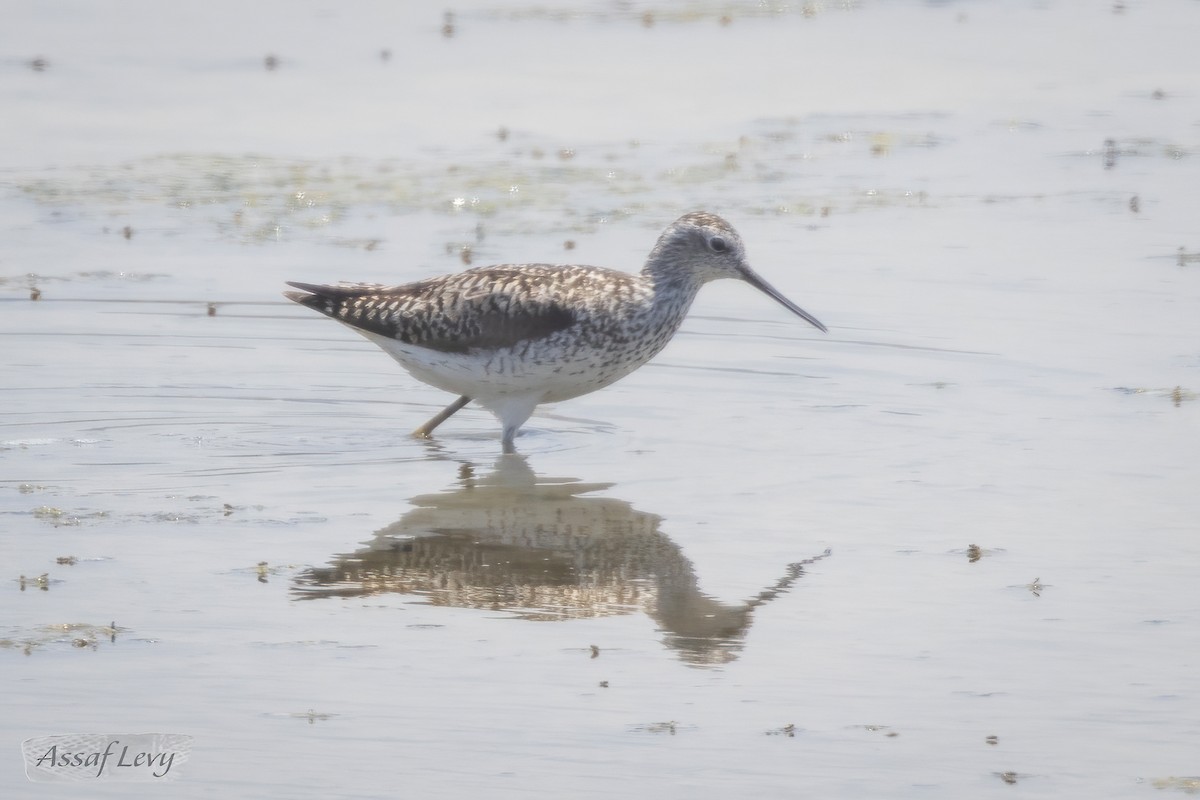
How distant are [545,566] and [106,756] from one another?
2374 millimetres

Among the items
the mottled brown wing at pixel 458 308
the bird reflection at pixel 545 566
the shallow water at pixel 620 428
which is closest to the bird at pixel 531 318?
the mottled brown wing at pixel 458 308

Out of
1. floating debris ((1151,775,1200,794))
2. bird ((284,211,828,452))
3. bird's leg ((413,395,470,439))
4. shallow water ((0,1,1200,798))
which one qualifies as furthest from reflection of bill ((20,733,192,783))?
bird's leg ((413,395,470,439))

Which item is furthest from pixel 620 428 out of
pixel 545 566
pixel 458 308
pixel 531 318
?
pixel 545 566

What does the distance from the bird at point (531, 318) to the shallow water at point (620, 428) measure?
378mm

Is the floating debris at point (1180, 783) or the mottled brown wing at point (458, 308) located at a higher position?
the mottled brown wing at point (458, 308)

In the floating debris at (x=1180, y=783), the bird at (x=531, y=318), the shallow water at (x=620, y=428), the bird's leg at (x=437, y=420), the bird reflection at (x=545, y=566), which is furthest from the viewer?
the bird's leg at (x=437, y=420)

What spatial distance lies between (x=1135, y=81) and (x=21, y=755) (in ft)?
45.8

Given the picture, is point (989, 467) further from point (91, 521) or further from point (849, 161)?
point (849, 161)

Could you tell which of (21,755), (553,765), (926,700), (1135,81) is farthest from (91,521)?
(1135,81)

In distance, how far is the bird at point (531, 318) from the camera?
9.51 meters

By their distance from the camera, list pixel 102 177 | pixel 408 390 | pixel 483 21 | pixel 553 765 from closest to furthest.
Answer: pixel 553 765 → pixel 408 390 → pixel 102 177 → pixel 483 21

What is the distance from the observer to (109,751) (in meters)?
5.80

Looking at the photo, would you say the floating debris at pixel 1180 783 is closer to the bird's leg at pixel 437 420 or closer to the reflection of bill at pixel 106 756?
the reflection of bill at pixel 106 756

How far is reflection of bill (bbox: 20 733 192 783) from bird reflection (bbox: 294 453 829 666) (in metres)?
1.46
